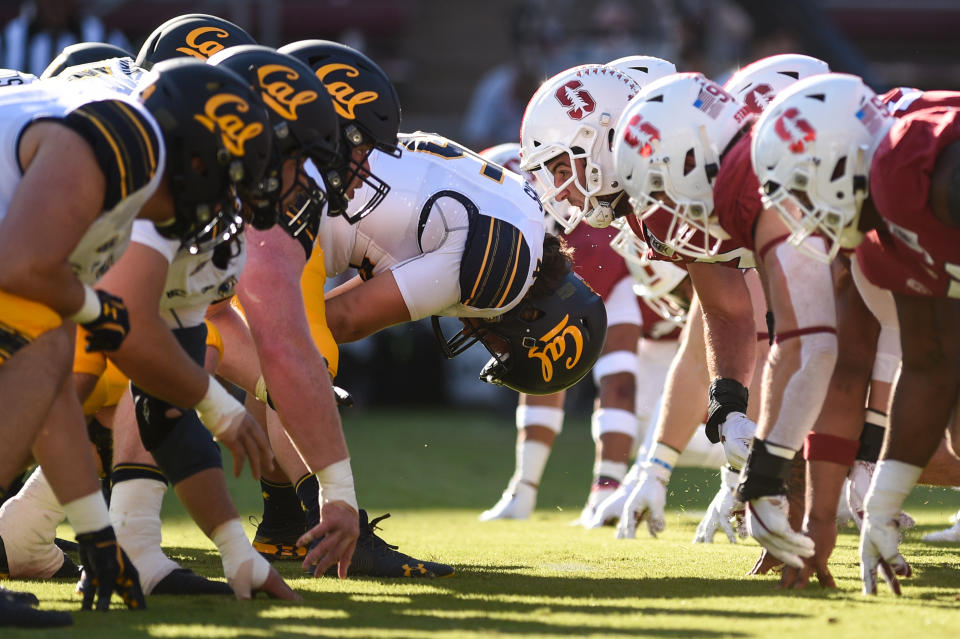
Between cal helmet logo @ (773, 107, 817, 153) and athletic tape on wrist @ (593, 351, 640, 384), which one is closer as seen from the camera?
cal helmet logo @ (773, 107, 817, 153)

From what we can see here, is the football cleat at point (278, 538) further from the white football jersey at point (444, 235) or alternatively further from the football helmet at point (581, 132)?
the football helmet at point (581, 132)

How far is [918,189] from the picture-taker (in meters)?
3.54

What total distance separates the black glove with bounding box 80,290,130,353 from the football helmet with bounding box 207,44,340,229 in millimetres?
550

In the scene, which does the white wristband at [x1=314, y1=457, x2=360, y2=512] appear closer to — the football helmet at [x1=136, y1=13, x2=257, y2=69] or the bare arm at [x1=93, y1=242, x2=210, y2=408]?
the bare arm at [x1=93, y1=242, x2=210, y2=408]

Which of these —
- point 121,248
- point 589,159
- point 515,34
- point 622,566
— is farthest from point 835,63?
point 121,248

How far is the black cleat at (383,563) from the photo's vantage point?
440 cm

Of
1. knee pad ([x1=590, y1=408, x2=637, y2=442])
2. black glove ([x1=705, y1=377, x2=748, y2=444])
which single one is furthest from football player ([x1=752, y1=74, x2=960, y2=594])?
knee pad ([x1=590, y1=408, x2=637, y2=442])

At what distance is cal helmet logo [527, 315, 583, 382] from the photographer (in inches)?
204

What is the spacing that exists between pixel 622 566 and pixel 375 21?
13.3 m

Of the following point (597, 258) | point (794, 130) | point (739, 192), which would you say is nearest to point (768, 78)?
point (739, 192)

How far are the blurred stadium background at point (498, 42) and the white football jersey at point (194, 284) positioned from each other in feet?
19.1

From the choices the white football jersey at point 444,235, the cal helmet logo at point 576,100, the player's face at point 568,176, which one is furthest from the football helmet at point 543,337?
the cal helmet logo at point 576,100

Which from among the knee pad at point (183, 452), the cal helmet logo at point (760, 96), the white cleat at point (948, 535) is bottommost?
the white cleat at point (948, 535)

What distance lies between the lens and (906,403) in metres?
3.90
